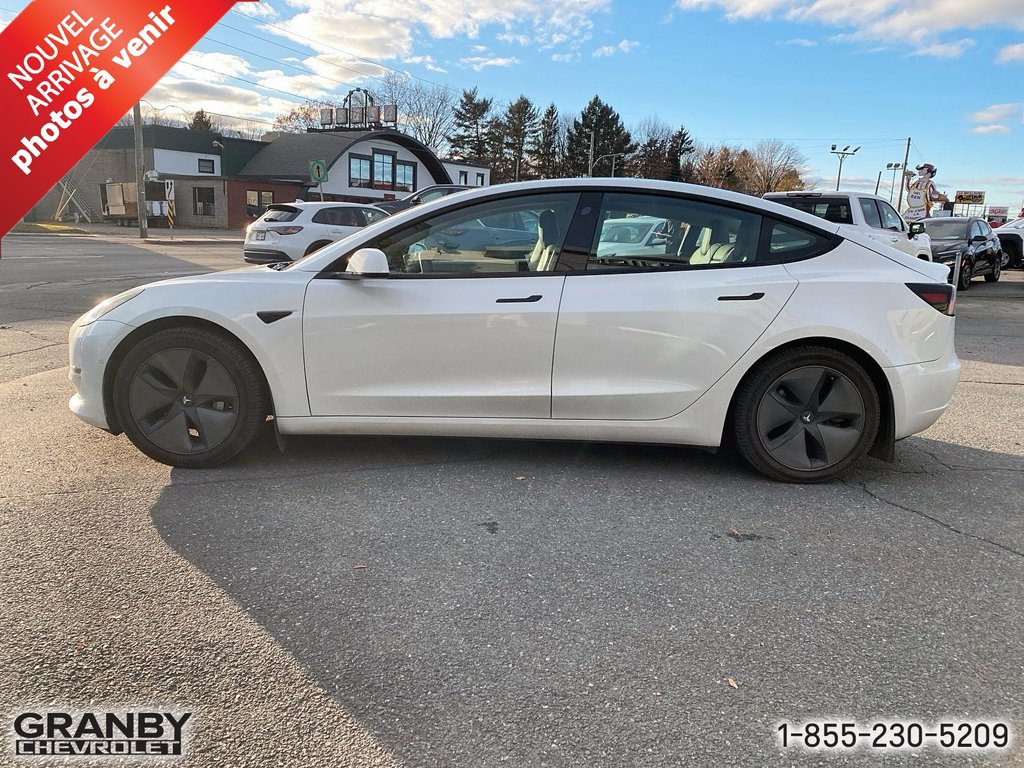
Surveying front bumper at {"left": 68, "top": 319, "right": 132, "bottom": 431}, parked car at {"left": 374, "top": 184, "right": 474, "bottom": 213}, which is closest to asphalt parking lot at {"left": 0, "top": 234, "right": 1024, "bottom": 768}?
front bumper at {"left": 68, "top": 319, "right": 132, "bottom": 431}

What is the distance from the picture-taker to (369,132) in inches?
1879

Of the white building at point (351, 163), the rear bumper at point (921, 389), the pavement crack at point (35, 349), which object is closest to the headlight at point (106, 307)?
the pavement crack at point (35, 349)

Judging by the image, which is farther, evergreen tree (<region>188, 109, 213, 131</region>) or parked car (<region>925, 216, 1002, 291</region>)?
evergreen tree (<region>188, 109, 213, 131</region>)

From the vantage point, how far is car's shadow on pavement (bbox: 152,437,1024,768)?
206 centimetres

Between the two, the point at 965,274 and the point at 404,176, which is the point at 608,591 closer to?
the point at 965,274

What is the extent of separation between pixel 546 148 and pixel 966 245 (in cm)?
7589

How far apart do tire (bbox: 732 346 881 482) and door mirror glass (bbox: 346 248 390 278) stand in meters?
1.97

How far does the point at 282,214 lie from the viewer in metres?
14.8

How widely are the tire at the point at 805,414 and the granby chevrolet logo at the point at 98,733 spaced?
2911mm

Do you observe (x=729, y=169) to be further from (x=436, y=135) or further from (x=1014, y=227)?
(x=1014, y=227)

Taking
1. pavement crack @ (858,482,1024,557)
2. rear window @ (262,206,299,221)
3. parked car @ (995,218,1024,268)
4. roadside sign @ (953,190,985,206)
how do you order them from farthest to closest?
roadside sign @ (953,190,985,206) < parked car @ (995,218,1024,268) < rear window @ (262,206,299,221) < pavement crack @ (858,482,1024,557)

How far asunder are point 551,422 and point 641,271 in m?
0.92

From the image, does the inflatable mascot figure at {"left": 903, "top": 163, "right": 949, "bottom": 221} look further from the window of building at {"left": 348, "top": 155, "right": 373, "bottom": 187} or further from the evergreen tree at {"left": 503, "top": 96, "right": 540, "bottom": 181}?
the evergreen tree at {"left": 503, "top": 96, "right": 540, "bottom": 181}

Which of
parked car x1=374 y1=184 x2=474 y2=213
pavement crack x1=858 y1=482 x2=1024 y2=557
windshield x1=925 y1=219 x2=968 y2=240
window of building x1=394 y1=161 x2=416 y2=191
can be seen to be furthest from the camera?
window of building x1=394 y1=161 x2=416 y2=191
